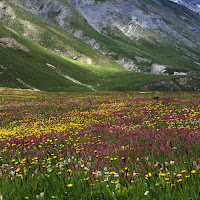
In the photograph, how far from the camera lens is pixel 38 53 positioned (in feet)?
562

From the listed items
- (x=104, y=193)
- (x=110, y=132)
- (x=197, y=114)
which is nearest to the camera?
(x=104, y=193)

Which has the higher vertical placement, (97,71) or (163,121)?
(163,121)

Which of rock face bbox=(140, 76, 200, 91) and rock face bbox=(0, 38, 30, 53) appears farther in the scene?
rock face bbox=(0, 38, 30, 53)

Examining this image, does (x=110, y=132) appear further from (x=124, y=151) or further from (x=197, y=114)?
(x=197, y=114)

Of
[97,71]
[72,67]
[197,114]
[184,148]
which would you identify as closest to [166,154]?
[184,148]

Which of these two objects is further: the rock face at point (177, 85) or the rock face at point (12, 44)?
the rock face at point (12, 44)

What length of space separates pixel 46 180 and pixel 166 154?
340 centimetres

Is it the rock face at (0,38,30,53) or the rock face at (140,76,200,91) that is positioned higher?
the rock face at (140,76,200,91)

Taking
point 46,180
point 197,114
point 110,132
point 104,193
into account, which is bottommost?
point 110,132

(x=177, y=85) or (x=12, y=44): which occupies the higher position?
(x=177, y=85)

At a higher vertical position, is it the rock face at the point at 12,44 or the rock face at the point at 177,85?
the rock face at the point at 177,85

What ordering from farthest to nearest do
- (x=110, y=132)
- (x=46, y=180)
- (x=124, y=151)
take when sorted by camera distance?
(x=110, y=132) → (x=124, y=151) → (x=46, y=180)

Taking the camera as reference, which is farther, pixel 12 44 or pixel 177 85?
pixel 12 44

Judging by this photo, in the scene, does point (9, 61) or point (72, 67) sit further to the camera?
point (72, 67)
